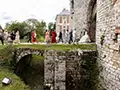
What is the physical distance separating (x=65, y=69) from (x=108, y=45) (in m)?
2.94

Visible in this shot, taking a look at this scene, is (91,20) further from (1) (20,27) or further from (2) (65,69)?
(1) (20,27)

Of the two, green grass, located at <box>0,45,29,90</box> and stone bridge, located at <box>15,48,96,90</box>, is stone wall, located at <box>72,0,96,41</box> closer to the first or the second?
stone bridge, located at <box>15,48,96,90</box>

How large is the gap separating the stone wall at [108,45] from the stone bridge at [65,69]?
4.09 feet

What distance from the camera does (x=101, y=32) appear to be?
12.5 m

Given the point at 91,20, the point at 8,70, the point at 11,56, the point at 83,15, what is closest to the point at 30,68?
the point at 11,56

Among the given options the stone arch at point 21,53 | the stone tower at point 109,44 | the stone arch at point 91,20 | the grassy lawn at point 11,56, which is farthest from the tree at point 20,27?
the stone tower at point 109,44

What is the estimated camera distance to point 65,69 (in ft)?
43.3

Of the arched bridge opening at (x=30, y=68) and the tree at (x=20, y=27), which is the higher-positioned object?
the tree at (x=20, y=27)

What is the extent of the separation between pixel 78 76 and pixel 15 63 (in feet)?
13.0

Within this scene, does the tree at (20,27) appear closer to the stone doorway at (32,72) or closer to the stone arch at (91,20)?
the stone doorway at (32,72)

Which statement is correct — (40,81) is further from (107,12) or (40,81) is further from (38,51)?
(107,12)

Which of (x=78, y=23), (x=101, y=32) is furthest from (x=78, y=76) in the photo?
(x=78, y=23)

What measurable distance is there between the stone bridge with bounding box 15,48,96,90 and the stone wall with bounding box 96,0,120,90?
125 cm

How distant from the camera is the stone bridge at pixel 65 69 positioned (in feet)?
42.9
